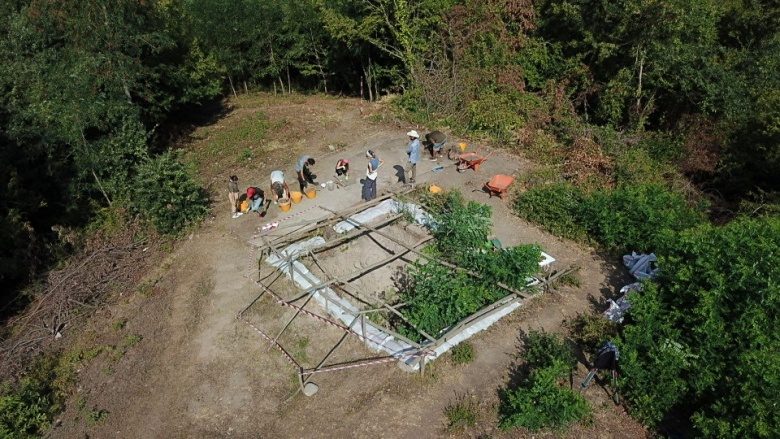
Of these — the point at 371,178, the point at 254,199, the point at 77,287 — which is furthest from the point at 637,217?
the point at 77,287

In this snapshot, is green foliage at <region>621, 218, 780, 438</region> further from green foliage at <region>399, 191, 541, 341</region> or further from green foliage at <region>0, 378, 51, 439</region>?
green foliage at <region>0, 378, 51, 439</region>

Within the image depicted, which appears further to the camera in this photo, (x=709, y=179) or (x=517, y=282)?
(x=709, y=179)

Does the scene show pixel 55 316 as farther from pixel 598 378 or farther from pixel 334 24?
pixel 334 24

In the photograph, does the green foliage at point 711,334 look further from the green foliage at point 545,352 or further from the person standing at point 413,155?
the person standing at point 413,155

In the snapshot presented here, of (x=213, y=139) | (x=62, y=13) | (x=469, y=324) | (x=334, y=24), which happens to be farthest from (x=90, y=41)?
(x=469, y=324)

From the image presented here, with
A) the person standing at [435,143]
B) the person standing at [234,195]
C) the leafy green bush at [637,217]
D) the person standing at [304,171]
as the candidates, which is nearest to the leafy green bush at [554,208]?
the leafy green bush at [637,217]
